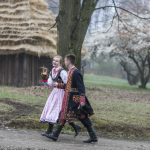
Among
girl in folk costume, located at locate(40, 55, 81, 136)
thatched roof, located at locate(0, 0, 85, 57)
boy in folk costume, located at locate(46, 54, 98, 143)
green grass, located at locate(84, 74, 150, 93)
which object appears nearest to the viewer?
boy in folk costume, located at locate(46, 54, 98, 143)

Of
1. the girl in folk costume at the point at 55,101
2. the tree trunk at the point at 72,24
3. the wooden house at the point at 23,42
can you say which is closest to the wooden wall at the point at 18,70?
the wooden house at the point at 23,42

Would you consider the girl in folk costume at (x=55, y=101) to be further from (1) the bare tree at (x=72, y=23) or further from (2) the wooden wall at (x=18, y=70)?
(2) the wooden wall at (x=18, y=70)

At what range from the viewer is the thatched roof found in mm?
13781

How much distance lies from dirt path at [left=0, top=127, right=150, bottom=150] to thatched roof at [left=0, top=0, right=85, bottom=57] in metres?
8.96

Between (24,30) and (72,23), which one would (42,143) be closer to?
(72,23)

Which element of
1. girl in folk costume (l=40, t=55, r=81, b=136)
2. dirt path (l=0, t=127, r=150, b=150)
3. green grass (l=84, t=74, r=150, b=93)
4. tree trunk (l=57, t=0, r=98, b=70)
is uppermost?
tree trunk (l=57, t=0, r=98, b=70)

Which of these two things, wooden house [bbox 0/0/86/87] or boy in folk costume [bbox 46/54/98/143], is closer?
boy in folk costume [bbox 46/54/98/143]

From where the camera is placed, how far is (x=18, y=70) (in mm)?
14625

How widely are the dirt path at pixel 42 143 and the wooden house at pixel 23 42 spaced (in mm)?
9003

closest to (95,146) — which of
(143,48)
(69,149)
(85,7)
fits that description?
(69,149)

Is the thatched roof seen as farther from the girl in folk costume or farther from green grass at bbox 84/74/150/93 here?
the girl in folk costume

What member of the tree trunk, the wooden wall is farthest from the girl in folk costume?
the wooden wall

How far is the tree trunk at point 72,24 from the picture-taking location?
20.7 feet

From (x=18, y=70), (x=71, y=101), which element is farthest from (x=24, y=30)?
(x=71, y=101)
